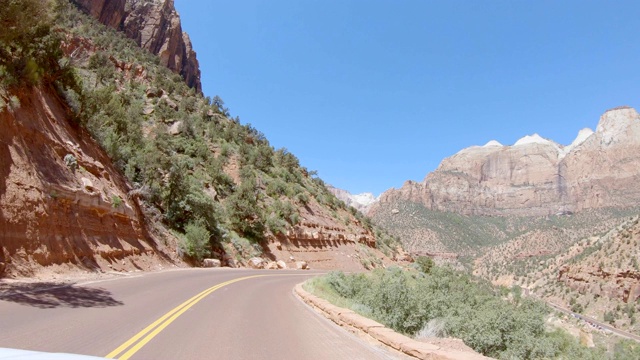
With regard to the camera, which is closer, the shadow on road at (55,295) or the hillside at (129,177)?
the shadow on road at (55,295)

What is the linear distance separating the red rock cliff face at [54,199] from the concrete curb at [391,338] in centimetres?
972

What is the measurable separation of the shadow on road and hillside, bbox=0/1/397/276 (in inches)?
80.8

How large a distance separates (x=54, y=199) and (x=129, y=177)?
9.92 meters

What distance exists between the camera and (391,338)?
7.02m

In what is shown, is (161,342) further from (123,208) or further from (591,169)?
(591,169)

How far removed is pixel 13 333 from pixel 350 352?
532cm

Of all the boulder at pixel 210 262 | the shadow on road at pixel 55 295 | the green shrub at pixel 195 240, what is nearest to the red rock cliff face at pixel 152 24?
the green shrub at pixel 195 240

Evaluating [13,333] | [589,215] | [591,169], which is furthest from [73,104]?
[591,169]

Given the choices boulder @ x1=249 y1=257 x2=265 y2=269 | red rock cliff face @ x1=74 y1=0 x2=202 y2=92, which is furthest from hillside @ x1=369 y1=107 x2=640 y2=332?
red rock cliff face @ x1=74 y1=0 x2=202 y2=92

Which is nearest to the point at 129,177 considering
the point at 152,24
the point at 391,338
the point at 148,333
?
the point at 148,333

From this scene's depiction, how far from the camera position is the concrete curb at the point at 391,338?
569 centimetres

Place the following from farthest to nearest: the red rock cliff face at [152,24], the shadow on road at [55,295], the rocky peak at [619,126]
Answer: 1. the rocky peak at [619,126]
2. the red rock cliff face at [152,24]
3. the shadow on road at [55,295]

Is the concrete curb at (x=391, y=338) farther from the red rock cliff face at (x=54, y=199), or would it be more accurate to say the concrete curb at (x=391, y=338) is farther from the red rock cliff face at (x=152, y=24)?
the red rock cliff face at (x=152, y=24)

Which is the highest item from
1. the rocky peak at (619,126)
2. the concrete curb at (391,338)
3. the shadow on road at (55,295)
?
the rocky peak at (619,126)
